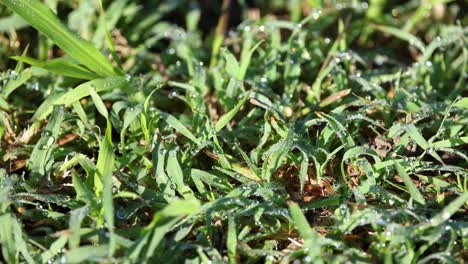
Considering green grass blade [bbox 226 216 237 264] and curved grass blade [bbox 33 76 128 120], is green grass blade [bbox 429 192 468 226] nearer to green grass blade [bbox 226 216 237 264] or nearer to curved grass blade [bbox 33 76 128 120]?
green grass blade [bbox 226 216 237 264]

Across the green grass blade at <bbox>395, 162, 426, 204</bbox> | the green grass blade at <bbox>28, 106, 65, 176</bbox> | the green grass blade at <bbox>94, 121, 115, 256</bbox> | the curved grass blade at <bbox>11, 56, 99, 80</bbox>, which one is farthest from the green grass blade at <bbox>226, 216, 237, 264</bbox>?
the curved grass blade at <bbox>11, 56, 99, 80</bbox>

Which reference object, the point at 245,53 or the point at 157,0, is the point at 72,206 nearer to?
the point at 245,53

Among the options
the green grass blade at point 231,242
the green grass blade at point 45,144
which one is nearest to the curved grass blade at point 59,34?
the green grass blade at point 45,144

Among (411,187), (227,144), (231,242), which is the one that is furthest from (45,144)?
(411,187)

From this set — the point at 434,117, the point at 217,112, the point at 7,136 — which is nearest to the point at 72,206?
the point at 7,136

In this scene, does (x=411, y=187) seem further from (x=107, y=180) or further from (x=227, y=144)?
(x=107, y=180)

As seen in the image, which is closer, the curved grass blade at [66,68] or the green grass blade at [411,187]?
the green grass blade at [411,187]

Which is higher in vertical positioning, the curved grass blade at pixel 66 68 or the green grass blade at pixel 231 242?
the curved grass blade at pixel 66 68

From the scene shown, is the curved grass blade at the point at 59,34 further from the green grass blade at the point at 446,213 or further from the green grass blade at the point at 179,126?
A: the green grass blade at the point at 446,213
